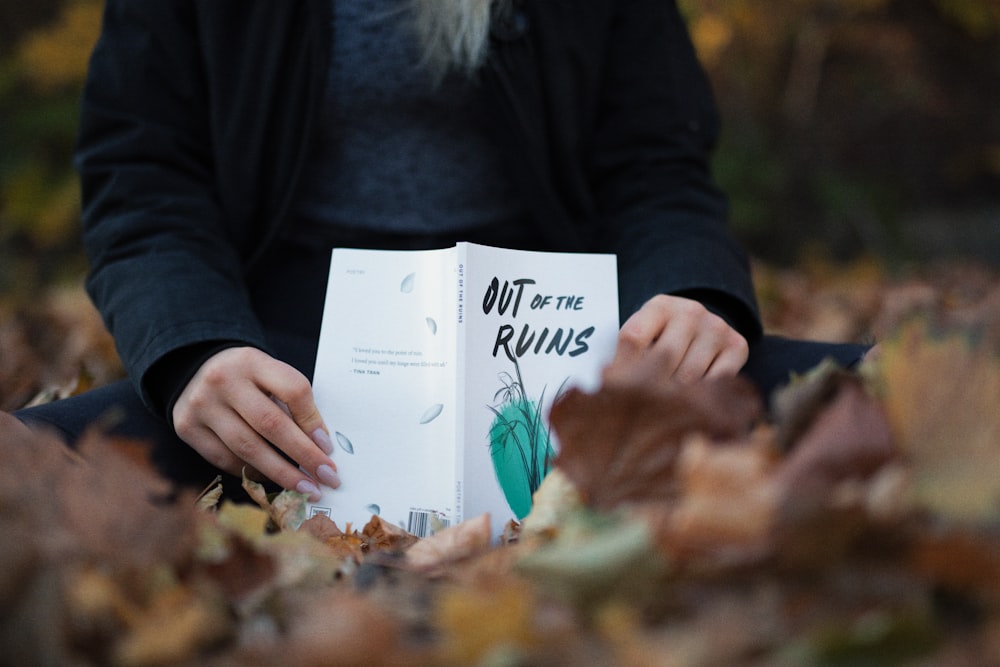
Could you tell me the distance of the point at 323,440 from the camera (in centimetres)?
84

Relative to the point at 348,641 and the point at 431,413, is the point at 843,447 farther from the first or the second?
the point at 431,413

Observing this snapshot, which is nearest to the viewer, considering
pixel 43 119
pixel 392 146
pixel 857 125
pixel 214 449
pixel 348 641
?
pixel 348 641

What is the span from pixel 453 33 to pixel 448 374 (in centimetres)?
57

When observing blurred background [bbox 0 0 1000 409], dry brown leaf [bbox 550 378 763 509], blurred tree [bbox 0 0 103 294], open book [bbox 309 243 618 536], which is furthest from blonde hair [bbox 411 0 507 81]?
blurred tree [bbox 0 0 103 294]

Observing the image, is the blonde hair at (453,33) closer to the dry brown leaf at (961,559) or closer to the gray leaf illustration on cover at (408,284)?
the gray leaf illustration on cover at (408,284)

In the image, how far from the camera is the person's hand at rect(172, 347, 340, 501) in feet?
2.68

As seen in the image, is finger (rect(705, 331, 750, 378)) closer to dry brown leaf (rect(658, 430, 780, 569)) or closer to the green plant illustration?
the green plant illustration

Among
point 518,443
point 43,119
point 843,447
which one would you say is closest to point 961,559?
point 843,447

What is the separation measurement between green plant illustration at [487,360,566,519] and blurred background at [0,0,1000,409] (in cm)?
254

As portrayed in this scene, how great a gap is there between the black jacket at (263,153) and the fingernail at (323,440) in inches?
7.3

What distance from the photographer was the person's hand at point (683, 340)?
857mm

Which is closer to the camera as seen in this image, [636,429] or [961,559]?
[961,559]

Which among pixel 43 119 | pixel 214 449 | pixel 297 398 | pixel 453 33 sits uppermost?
pixel 453 33

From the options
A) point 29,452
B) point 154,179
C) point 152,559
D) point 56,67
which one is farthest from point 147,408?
point 56,67
